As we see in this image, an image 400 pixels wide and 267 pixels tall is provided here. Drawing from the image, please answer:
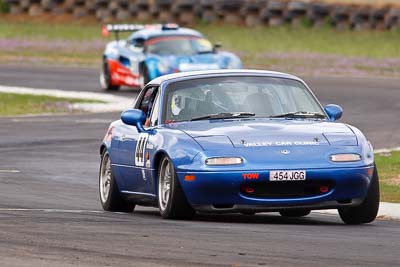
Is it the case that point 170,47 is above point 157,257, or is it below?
below

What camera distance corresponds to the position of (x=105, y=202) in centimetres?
1388

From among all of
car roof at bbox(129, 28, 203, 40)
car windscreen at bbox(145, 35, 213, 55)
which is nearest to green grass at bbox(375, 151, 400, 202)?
car windscreen at bbox(145, 35, 213, 55)

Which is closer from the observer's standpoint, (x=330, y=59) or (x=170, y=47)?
(x=170, y=47)

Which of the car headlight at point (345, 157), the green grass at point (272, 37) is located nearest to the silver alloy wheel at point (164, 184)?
the car headlight at point (345, 157)

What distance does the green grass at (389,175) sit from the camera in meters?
14.9

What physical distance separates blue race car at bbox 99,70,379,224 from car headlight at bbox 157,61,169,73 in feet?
63.7

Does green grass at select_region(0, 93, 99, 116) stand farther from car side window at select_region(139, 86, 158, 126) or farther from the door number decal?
the door number decal

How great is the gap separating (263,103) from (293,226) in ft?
5.42

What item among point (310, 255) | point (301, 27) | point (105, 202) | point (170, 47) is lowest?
point (301, 27)

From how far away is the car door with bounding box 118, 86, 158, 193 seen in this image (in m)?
12.7

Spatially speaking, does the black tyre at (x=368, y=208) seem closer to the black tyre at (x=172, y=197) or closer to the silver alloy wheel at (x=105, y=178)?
the black tyre at (x=172, y=197)

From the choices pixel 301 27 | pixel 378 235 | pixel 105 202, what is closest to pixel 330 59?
pixel 301 27

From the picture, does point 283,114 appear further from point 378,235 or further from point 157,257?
point 157,257

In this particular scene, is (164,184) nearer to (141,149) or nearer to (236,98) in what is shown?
(141,149)
